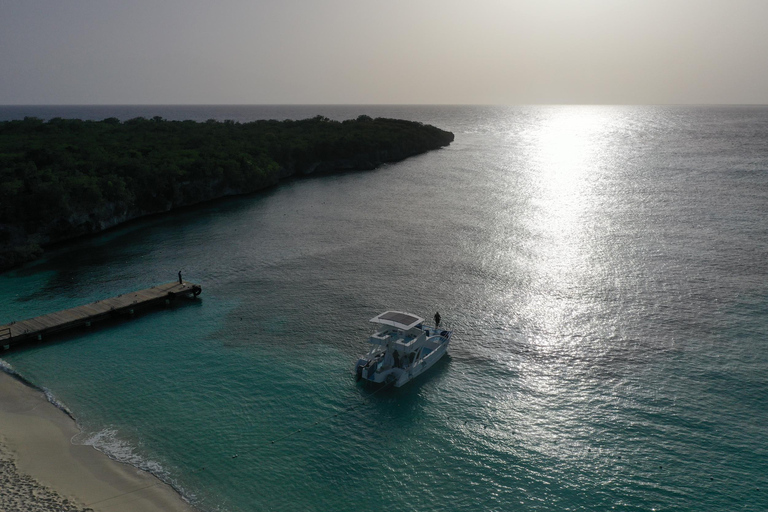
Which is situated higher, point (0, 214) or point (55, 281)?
point (0, 214)

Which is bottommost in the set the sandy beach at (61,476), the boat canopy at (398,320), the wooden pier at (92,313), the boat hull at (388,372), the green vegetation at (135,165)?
the sandy beach at (61,476)

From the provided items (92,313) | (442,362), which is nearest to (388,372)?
(442,362)

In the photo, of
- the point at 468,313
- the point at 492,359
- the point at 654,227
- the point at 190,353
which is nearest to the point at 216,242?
the point at 190,353

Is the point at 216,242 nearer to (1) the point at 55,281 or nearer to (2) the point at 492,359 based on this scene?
(1) the point at 55,281

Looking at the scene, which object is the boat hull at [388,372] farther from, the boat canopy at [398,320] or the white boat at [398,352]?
the boat canopy at [398,320]

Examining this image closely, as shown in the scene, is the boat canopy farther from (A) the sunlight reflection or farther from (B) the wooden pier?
(B) the wooden pier

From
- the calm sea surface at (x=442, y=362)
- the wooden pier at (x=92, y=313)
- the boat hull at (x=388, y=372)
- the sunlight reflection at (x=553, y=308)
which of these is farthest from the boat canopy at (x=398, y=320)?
the wooden pier at (x=92, y=313)

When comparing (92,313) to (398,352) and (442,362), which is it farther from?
(442,362)
